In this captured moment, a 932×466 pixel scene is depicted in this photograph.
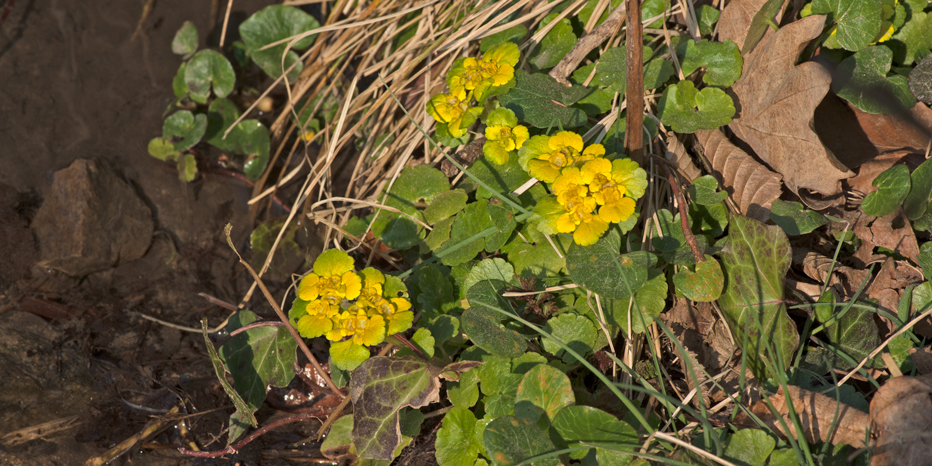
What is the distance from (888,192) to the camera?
1898 millimetres

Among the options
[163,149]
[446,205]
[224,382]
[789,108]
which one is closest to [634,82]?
[789,108]

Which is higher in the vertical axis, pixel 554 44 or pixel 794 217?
pixel 554 44

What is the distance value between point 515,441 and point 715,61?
1.62 m

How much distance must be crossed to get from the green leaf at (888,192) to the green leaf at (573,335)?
106 centimetres

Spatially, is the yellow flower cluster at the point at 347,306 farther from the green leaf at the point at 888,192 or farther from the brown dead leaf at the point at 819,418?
the green leaf at the point at 888,192

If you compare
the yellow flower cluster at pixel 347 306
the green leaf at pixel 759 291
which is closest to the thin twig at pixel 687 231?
the green leaf at pixel 759 291

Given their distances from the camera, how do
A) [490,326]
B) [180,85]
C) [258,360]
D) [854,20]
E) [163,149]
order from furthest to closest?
[180,85] < [163,149] < [258,360] < [854,20] < [490,326]

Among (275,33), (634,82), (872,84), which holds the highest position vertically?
(275,33)

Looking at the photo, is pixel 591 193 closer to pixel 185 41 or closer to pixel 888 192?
pixel 888 192

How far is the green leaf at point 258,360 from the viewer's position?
2.25 metres

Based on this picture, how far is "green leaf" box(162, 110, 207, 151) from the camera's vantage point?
9.66 ft

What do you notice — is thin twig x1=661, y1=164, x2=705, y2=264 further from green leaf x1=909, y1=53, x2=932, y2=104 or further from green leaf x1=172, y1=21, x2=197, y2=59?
green leaf x1=172, y1=21, x2=197, y2=59

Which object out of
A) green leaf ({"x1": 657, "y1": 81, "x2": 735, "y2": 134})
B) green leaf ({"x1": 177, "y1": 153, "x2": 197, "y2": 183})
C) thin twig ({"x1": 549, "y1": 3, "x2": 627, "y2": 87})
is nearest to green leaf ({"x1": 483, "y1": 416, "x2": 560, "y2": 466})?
green leaf ({"x1": 657, "y1": 81, "x2": 735, "y2": 134})

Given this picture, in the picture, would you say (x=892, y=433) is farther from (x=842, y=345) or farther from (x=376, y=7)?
(x=376, y=7)
